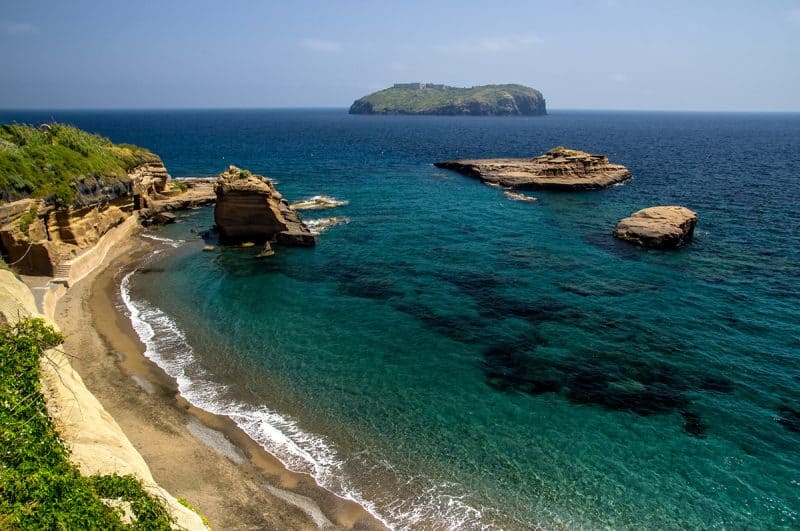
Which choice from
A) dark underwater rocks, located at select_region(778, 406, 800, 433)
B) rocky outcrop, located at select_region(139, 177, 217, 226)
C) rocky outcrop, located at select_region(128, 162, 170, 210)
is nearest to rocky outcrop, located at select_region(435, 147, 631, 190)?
rocky outcrop, located at select_region(139, 177, 217, 226)

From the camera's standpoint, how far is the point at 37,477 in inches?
464

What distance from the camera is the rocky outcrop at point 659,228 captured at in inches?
1975

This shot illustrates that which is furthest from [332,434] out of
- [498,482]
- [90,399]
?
[90,399]

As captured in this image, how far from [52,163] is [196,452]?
32290 mm

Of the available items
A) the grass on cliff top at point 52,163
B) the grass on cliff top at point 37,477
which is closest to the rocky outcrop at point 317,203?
the grass on cliff top at point 52,163

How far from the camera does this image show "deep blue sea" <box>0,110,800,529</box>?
2033 cm

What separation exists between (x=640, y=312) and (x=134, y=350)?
115ft

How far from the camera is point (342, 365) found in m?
29.0

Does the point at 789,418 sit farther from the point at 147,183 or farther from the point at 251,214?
the point at 147,183

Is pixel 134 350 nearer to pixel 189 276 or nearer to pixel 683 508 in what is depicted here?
pixel 189 276

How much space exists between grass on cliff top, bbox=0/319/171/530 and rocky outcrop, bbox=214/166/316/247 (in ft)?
118

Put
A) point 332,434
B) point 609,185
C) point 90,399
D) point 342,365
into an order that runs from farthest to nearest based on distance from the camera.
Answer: point 609,185, point 342,365, point 332,434, point 90,399

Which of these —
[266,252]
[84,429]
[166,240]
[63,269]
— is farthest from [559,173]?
[84,429]

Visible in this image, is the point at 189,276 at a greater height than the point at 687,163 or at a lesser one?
lesser
